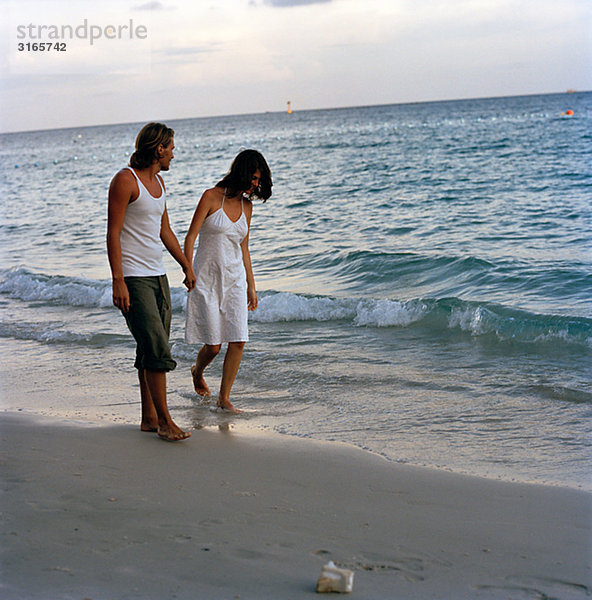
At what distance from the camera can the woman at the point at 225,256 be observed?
457 centimetres

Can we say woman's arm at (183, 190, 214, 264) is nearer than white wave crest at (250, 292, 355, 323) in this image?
Yes

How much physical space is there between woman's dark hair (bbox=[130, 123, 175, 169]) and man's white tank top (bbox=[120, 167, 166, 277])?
7 cm

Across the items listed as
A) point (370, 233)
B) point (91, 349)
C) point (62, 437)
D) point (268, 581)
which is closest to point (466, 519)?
point (268, 581)

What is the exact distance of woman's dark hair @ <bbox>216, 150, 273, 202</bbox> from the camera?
14.7 ft

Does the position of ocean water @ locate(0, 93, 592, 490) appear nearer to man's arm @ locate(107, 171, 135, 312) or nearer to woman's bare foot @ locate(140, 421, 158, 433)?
woman's bare foot @ locate(140, 421, 158, 433)

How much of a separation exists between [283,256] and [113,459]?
8.83 m

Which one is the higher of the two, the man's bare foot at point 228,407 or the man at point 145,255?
the man at point 145,255

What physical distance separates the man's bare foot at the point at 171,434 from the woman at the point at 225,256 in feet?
2.65

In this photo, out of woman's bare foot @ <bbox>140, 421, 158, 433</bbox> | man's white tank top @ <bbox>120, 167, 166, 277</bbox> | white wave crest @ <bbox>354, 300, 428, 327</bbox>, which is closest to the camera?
man's white tank top @ <bbox>120, 167, 166, 277</bbox>

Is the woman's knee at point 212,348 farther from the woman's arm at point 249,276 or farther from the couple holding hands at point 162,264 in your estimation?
the woman's arm at point 249,276

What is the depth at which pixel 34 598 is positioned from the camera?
2.15m

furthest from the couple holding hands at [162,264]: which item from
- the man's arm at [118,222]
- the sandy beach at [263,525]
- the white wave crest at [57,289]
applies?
the white wave crest at [57,289]

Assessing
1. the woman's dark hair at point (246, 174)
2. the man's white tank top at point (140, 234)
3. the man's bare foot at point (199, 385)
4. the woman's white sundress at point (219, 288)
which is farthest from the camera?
the man's bare foot at point (199, 385)

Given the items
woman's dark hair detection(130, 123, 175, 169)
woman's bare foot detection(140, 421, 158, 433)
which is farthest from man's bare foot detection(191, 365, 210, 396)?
woman's dark hair detection(130, 123, 175, 169)
